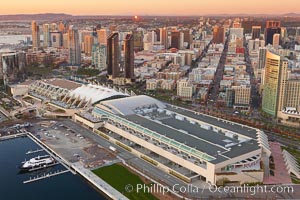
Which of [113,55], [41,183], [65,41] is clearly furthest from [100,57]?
[41,183]

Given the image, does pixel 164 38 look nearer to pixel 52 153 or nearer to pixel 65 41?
pixel 65 41

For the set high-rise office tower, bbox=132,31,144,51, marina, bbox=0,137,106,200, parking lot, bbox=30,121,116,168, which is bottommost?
marina, bbox=0,137,106,200

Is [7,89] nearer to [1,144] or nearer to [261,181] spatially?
[1,144]

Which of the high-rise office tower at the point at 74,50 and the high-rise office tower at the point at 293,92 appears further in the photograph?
the high-rise office tower at the point at 74,50

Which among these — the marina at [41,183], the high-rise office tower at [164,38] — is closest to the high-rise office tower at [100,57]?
the high-rise office tower at [164,38]

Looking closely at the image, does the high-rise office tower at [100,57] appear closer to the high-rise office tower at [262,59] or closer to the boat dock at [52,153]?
the high-rise office tower at [262,59]

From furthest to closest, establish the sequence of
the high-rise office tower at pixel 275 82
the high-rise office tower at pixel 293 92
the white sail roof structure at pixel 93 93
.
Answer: the white sail roof structure at pixel 93 93 → the high-rise office tower at pixel 293 92 → the high-rise office tower at pixel 275 82

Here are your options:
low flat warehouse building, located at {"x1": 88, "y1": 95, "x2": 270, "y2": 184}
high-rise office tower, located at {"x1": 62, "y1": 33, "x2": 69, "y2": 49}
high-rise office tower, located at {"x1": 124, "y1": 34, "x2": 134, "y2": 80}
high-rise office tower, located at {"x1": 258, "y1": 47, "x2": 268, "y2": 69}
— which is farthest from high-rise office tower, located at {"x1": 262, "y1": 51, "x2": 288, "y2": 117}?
high-rise office tower, located at {"x1": 62, "y1": 33, "x2": 69, "y2": 49}

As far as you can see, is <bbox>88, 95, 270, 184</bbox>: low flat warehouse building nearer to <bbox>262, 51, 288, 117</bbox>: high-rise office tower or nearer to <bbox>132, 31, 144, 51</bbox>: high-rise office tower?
<bbox>262, 51, 288, 117</bbox>: high-rise office tower
